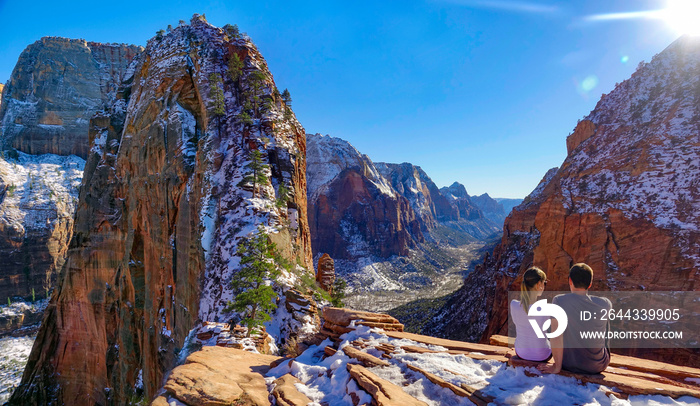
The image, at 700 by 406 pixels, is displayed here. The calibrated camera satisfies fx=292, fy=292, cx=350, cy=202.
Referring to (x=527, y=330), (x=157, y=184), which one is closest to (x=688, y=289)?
(x=527, y=330)

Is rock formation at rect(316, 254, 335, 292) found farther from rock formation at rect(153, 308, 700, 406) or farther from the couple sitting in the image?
the couple sitting

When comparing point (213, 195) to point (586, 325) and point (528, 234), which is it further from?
point (528, 234)

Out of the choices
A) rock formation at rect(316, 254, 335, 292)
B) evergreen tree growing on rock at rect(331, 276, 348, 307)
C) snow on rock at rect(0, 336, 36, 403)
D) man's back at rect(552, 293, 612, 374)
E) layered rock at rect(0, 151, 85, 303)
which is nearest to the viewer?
man's back at rect(552, 293, 612, 374)

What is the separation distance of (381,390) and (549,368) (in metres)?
2.73

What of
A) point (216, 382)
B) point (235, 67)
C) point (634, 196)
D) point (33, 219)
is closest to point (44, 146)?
point (33, 219)

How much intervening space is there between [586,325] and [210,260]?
1899 cm

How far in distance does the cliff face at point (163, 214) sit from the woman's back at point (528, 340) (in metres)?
14.5

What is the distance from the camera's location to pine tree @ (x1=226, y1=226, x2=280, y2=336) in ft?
46.9

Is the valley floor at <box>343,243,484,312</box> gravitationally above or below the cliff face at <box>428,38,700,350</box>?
below

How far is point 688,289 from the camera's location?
18016 millimetres

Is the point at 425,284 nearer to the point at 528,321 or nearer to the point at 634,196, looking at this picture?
the point at 634,196

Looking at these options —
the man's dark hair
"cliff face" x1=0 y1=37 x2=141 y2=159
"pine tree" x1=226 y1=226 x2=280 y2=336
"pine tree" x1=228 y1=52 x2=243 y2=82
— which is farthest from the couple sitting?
"cliff face" x1=0 y1=37 x2=141 y2=159

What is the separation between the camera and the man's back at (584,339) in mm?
4452

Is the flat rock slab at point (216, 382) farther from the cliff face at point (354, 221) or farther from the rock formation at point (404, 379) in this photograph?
the cliff face at point (354, 221)
